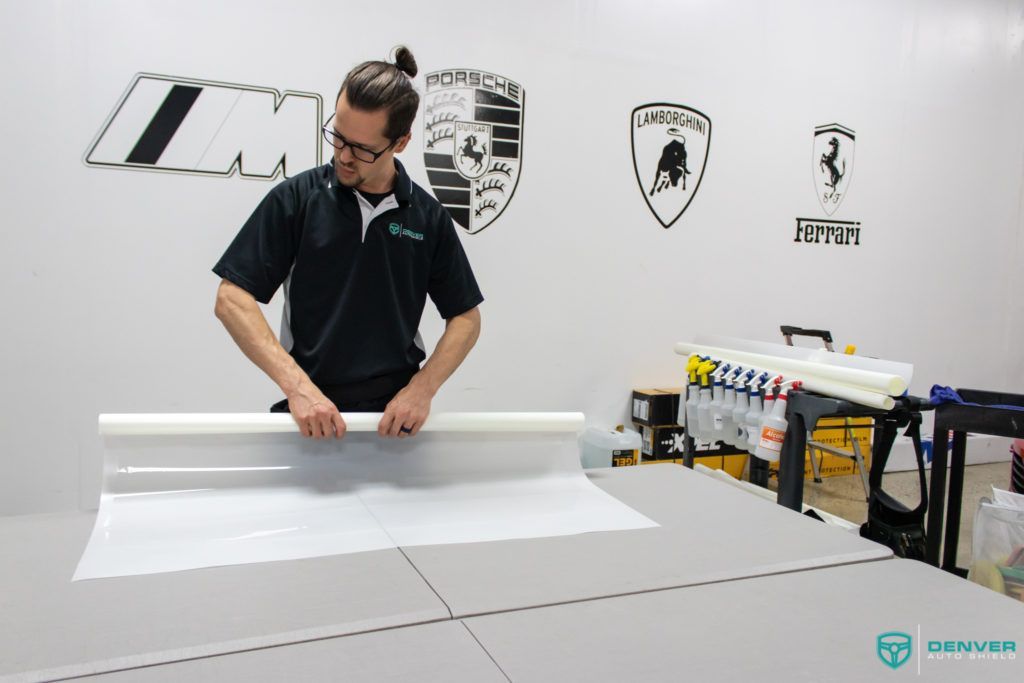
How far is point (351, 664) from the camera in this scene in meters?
0.89

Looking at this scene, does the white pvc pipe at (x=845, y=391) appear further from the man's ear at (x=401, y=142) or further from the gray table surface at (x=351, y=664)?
the gray table surface at (x=351, y=664)

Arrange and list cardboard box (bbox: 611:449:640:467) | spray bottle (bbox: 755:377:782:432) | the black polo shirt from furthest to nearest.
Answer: cardboard box (bbox: 611:449:640:467), spray bottle (bbox: 755:377:782:432), the black polo shirt

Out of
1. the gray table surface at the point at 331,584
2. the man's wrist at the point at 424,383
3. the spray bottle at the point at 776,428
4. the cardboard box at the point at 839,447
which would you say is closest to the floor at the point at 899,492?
the cardboard box at the point at 839,447

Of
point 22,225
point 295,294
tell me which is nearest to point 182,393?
point 22,225

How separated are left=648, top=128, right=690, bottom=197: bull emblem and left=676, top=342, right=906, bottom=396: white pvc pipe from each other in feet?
4.25

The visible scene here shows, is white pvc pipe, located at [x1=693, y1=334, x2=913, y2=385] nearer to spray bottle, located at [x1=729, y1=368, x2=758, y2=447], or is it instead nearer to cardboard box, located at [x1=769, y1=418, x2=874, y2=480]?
spray bottle, located at [x1=729, y1=368, x2=758, y2=447]

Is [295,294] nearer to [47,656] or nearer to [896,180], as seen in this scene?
[47,656]

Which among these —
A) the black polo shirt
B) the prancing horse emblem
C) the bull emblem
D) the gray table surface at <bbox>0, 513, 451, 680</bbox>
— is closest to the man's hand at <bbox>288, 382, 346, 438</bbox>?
the black polo shirt

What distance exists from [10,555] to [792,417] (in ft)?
5.80

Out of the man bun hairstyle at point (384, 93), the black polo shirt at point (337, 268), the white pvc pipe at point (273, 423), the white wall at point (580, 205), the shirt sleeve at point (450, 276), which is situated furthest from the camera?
the white wall at point (580, 205)

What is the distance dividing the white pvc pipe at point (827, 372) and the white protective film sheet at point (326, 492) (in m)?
0.77

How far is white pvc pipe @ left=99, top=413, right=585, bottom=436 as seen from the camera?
1.44 metres

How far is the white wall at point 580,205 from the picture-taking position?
104 inches

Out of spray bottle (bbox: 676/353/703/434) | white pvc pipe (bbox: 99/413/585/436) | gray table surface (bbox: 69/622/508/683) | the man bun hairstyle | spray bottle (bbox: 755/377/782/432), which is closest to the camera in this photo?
gray table surface (bbox: 69/622/508/683)
